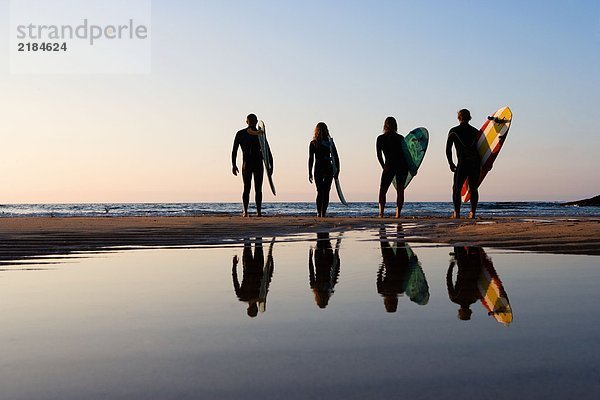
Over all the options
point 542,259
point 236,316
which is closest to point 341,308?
point 236,316

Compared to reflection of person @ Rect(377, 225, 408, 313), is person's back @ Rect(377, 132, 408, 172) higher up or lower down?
higher up

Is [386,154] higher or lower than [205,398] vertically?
higher

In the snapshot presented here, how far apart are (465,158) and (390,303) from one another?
9.59 m

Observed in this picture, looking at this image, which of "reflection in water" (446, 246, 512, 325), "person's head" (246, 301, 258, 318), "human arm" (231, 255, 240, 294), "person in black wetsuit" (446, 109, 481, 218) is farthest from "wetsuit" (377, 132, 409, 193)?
"person's head" (246, 301, 258, 318)

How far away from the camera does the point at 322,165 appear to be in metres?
13.0

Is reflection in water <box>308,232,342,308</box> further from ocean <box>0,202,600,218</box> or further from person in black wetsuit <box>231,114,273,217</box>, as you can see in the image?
ocean <box>0,202,600,218</box>

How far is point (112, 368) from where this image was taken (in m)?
1.62

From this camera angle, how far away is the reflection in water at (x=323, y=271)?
282 cm

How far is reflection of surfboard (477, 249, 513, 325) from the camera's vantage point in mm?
2258

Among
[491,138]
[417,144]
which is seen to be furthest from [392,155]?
[491,138]

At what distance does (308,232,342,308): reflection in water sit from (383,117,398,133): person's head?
6942mm

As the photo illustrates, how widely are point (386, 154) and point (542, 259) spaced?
8.10m

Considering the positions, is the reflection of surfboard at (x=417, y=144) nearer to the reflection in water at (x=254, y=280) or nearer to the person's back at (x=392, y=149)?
the person's back at (x=392, y=149)

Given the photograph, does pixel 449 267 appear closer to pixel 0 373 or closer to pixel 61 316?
pixel 61 316
